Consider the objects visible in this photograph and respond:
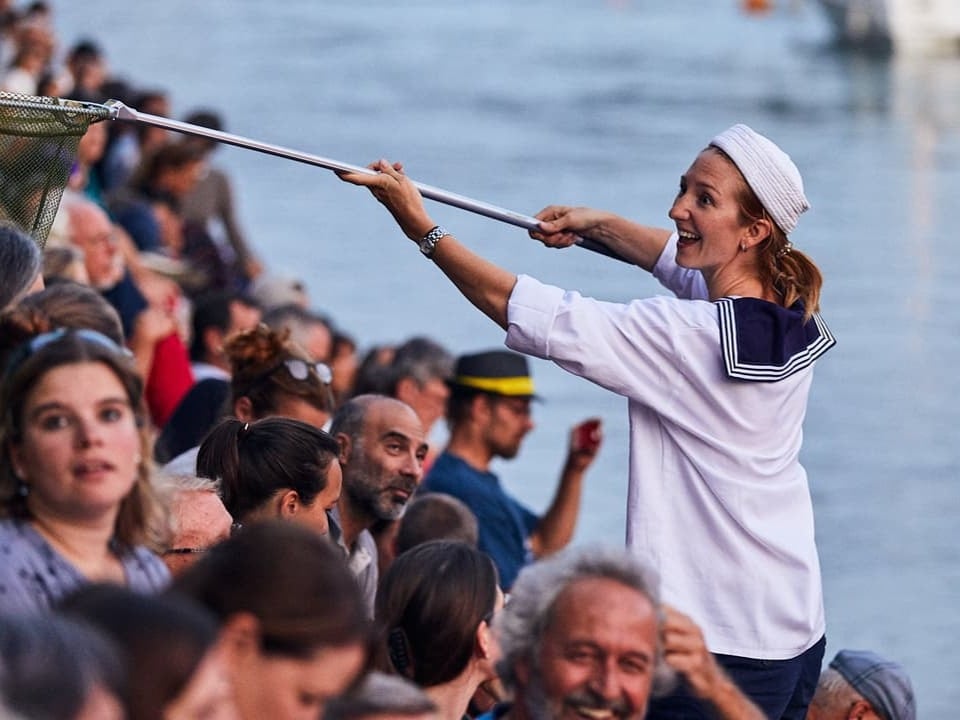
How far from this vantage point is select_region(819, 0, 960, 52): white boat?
60.2 meters

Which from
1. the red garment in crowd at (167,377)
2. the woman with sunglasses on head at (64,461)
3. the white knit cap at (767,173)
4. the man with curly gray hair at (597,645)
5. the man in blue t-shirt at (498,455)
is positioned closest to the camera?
the woman with sunglasses on head at (64,461)

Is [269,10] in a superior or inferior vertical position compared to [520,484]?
superior

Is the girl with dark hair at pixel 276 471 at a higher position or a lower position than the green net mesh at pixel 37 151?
lower

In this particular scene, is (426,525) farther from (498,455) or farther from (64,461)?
(64,461)

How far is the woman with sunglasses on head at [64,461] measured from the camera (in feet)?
12.7

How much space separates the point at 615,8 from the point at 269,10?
14.3 metres

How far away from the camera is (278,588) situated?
11.1ft

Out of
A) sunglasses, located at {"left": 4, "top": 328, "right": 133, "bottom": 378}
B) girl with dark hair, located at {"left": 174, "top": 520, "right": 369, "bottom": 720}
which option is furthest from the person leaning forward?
girl with dark hair, located at {"left": 174, "top": 520, "right": 369, "bottom": 720}

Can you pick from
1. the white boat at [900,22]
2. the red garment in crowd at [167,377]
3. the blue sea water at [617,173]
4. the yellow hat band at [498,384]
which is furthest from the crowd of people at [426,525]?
the white boat at [900,22]

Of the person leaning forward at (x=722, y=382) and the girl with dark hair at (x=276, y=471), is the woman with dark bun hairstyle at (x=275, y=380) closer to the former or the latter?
the girl with dark hair at (x=276, y=471)

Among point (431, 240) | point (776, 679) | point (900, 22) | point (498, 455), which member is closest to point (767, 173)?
point (431, 240)

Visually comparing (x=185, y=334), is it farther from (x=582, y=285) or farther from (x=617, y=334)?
(x=582, y=285)

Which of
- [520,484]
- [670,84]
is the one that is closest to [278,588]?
[520,484]

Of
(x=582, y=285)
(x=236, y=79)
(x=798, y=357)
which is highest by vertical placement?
(x=236, y=79)
